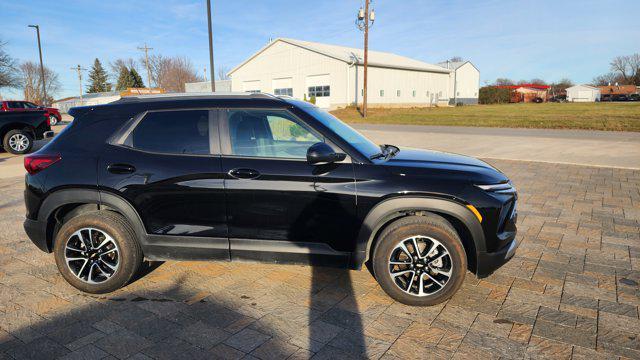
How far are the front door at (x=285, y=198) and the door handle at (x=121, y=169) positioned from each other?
2.63ft

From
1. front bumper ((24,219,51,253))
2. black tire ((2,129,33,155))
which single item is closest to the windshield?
front bumper ((24,219,51,253))

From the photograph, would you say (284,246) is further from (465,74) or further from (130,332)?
(465,74)

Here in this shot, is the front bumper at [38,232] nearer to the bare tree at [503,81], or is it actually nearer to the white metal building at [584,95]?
the white metal building at [584,95]

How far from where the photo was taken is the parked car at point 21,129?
12.4 m

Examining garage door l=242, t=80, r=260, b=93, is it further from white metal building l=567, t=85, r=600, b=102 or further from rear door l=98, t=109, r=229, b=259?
white metal building l=567, t=85, r=600, b=102

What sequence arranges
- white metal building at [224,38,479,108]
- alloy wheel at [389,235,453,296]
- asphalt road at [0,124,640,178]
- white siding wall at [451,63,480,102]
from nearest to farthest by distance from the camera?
alloy wheel at [389,235,453,296]
asphalt road at [0,124,640,178]
white metal building at [224,38,479,108]
white siding wall at [451,63,480,102]

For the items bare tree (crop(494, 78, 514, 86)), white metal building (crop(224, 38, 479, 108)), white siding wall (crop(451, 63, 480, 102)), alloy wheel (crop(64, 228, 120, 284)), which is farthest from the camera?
bare tree (crop(494, 78, 514, 86))

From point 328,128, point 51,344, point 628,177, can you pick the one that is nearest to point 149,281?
point 51,344

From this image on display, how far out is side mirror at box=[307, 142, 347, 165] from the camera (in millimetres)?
3160

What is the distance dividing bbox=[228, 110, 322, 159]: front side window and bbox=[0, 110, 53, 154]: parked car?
11730 mm

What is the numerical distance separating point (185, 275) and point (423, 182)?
2437mm

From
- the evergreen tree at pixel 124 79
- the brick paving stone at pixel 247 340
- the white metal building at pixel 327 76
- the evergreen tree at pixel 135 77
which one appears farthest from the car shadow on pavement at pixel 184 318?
the evergreen tree at pixel 124 79

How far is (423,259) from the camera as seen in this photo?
3285mm

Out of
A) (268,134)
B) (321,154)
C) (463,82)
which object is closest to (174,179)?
(268,134)
